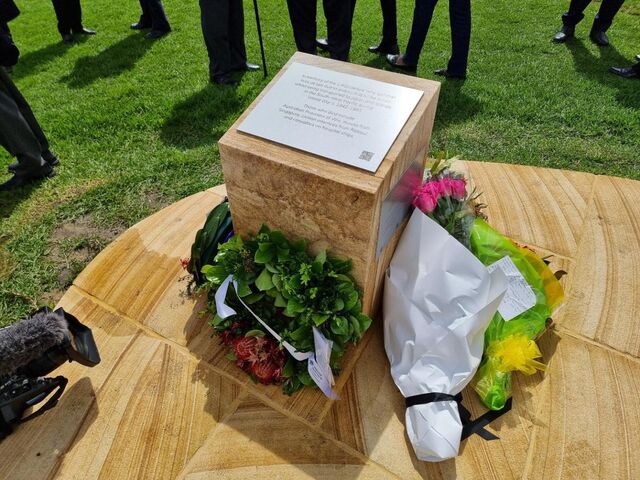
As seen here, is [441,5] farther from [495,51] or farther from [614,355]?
[614,355]

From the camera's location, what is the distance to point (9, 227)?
3180 millimetres

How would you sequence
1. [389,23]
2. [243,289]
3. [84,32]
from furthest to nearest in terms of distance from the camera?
[84,32] → [389,23] → [243,289]

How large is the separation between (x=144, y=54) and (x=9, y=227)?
11.3 feet

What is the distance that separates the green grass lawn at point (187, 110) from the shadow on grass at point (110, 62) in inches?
1.0

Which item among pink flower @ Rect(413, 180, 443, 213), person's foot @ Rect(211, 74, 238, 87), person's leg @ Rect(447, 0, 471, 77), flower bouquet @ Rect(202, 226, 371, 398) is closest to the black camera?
flower bouquet @ Rect(202, 226, 371, 398)

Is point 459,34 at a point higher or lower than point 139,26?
higher

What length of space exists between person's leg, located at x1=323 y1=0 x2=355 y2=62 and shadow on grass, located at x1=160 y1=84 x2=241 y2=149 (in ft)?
3.93

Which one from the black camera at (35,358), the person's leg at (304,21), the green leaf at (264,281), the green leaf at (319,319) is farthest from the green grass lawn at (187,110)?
the green leaf at (319,319)

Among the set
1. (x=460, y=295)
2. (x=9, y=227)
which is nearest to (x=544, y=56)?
(x=460, y=295)

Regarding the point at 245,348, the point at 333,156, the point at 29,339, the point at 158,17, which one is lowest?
the point at 158,17

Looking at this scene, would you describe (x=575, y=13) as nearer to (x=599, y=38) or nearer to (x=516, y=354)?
(x=599, y=38)

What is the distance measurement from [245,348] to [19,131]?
2748 millimetres

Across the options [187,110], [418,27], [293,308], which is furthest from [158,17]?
[293,308]

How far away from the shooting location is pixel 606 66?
500cm
